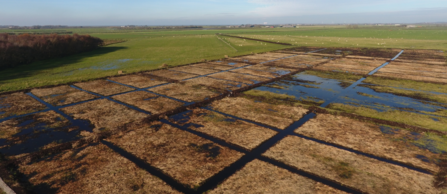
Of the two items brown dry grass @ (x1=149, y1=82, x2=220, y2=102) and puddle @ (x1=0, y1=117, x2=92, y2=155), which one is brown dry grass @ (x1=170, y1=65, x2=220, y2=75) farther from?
puddle @ (x1=0, y1=117, x2=92, y2=155)

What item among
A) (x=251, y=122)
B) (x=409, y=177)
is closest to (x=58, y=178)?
(x=251, y=122)

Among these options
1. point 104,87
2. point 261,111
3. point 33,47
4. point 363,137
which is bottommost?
point 363,137

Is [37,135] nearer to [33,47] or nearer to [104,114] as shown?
[104,114]

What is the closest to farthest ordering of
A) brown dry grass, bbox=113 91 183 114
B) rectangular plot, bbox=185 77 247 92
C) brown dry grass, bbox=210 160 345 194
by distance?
brown dry grass, bbox=210 160 345 194 → brown dry grass, bbox=113 91 183 114 → rectangular plot, bbox=185 77 247 92

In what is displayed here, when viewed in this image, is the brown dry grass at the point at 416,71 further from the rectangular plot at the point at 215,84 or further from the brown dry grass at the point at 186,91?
the brown dry grass at the point at 186,91

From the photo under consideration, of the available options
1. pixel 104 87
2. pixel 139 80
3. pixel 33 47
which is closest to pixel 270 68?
pixel 139 80

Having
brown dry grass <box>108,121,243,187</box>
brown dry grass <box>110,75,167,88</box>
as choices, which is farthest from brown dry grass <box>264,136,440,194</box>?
brown dry grass <box>110,75,167,88</box>
